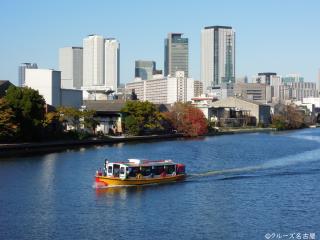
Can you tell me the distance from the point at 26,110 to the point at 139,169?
16.5 m

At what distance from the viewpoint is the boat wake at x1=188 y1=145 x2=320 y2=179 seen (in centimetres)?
2817

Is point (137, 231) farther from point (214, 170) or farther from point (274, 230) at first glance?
point (214, 170)

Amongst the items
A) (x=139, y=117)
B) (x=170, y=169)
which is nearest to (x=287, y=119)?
(x=139, y=117)

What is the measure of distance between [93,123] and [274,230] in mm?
34448

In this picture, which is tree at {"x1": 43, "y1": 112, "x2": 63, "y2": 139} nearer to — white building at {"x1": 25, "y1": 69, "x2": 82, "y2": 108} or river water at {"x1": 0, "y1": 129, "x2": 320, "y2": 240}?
white building at {"x1": 25, "y1": 69, "x2": 82, "y2": 108}

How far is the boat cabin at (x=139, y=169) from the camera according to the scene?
→ 2444 centimetres

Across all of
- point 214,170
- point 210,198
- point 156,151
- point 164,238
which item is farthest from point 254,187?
point 156,151

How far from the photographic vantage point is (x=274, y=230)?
1680 cm

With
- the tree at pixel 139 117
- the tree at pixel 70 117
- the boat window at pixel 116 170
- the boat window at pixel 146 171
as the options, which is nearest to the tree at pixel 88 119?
the tree at pixel 70 117

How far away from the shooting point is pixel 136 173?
24719 millimetres

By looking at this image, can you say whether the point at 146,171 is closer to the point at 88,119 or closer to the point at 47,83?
the point at 88,119

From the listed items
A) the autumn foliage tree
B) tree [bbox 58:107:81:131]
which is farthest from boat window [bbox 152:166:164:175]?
the autumn foliage tree

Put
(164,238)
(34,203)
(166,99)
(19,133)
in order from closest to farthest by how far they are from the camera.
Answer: (164,238) < (34,203) < (19,133) < (166,99)

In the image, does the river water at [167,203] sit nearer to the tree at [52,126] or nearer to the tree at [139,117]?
the tree at [52,126]
